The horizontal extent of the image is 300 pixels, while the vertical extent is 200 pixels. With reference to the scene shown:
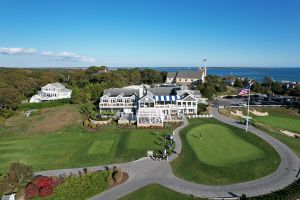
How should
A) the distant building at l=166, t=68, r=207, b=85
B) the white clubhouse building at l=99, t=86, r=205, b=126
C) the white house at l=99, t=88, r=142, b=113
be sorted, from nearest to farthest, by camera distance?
the white clubhouse building at l=99, t=86, r=205, b=126
the white house at l=99, t=88, r=142, b=113
the distant building at l=166, t=68, r=207, b=85

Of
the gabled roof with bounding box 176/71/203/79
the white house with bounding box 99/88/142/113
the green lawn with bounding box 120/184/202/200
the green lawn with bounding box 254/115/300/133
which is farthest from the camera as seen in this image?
the gabled roof with bounding box 176/71/203/79

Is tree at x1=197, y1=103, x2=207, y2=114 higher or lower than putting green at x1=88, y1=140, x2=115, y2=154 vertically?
higher

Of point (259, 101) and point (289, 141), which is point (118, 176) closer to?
point (289, 141)

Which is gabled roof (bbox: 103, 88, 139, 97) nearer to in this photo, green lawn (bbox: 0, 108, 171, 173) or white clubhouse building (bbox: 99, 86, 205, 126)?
white clubhouse building (bbox: 99, 86, 205, 126)

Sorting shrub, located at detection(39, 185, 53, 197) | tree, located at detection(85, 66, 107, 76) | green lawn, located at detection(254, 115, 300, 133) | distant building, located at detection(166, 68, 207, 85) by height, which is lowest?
shrub, located at detection(39, 185, 53, 197)

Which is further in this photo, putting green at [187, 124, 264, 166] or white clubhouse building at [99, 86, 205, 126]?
white clubhouse building at [99, 86, 205, 126]

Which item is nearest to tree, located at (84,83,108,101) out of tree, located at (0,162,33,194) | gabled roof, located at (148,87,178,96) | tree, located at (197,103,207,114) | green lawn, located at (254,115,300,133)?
gabled roof, located at (148,87,178,96)

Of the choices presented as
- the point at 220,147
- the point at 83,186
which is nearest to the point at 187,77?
the point at 220,147

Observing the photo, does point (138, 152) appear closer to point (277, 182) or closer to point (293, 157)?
point (277, 182)
